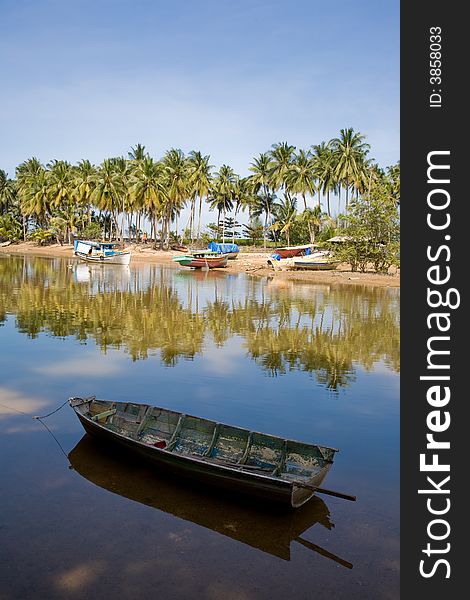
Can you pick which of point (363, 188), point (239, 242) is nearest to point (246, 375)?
point (363, 188)

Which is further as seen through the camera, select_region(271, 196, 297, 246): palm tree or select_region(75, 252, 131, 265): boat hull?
select_region(271, 196, 297, 246): palm tree

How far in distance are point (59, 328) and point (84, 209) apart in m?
80.6

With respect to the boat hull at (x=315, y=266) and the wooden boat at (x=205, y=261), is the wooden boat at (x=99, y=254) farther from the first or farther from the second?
the boat hull at (x=315, y=266)

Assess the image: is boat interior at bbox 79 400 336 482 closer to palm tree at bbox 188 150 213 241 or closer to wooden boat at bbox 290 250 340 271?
wooden boat at bbox 290 250 340 271

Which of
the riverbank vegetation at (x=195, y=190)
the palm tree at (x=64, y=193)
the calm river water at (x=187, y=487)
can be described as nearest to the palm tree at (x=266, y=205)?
the riverbank vegetation at (x=195, y=190)

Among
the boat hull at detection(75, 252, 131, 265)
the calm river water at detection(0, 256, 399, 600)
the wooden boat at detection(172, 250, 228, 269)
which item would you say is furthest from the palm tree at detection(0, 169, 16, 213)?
the calm river water at detection(0, 256, 399, 600)

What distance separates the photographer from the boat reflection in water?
861 cm

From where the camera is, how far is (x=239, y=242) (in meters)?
97.3

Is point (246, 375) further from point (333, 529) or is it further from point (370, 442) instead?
point (333, 529)

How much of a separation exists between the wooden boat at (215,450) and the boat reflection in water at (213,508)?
33 cm

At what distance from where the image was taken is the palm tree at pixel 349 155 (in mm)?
77250

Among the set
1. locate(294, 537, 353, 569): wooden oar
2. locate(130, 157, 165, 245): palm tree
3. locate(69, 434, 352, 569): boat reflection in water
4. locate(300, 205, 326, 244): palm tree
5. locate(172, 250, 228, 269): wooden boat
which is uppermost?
locate(130, 157, 165, 245): palm tree

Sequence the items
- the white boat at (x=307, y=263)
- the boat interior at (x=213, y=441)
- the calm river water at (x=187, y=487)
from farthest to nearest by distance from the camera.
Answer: the white boat at (x=307, y=263) → the boat interior at (x=213, y=441) → the calm river water at (x=187, y=487)

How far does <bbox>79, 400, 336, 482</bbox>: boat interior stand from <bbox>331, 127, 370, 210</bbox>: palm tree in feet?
231
